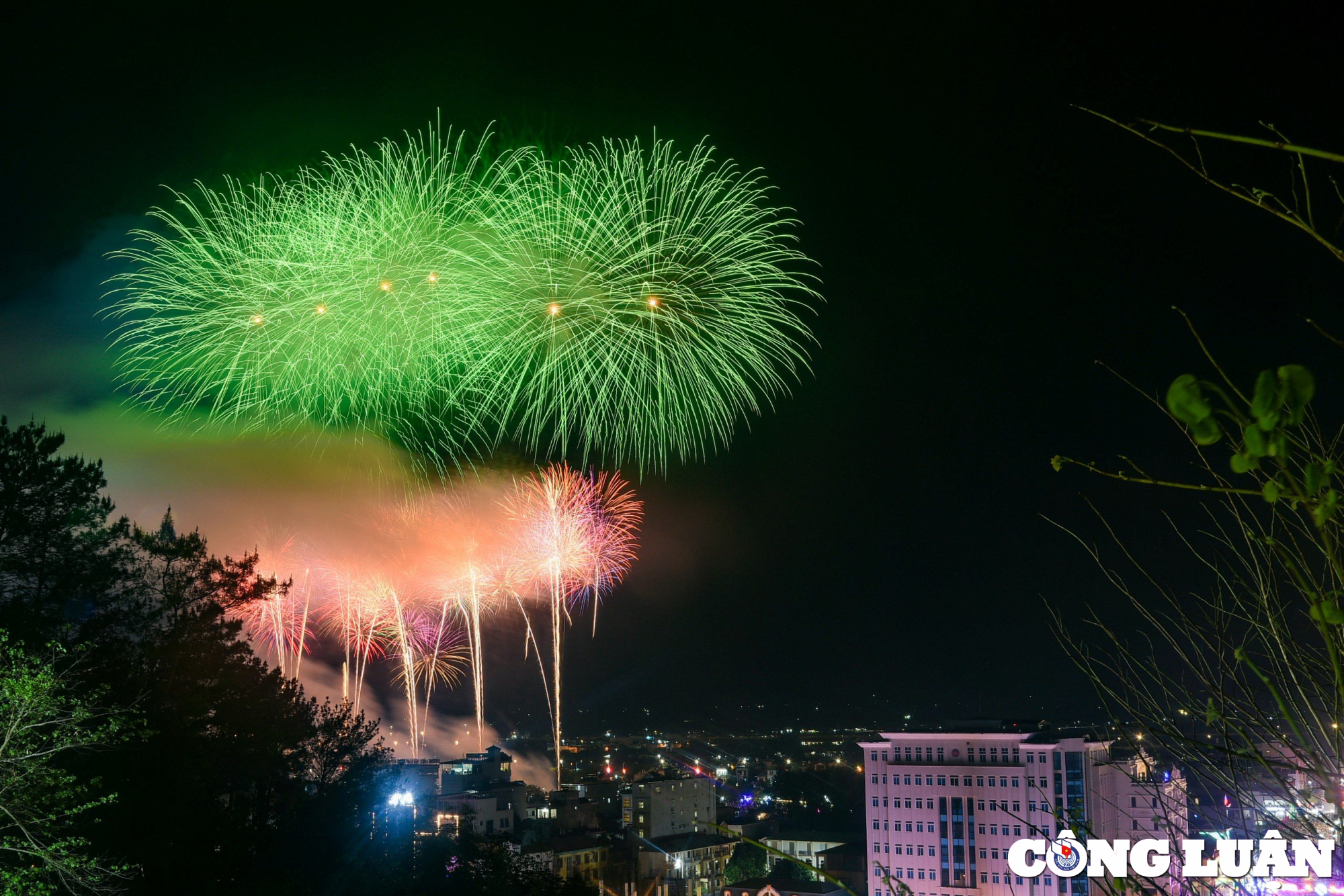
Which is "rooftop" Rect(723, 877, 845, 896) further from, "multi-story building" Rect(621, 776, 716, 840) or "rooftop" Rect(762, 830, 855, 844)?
"multi-story building" Rect(621, 776, 716, 840)

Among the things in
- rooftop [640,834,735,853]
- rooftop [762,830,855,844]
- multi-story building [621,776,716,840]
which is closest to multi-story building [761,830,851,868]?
rooftop [762,830,855,844]

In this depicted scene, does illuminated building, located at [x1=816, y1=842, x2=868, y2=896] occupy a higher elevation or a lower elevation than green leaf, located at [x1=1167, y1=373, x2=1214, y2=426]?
lower

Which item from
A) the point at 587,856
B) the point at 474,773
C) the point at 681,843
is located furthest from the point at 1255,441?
the point at 474,773

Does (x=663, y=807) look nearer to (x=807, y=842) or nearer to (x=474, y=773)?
(x=807, y=842)

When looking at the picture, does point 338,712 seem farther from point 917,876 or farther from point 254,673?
point 917,876


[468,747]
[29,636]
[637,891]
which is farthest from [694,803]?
[29,636]

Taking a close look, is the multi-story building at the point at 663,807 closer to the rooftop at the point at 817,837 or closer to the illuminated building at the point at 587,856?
the illuminated building at the point at 587,856
